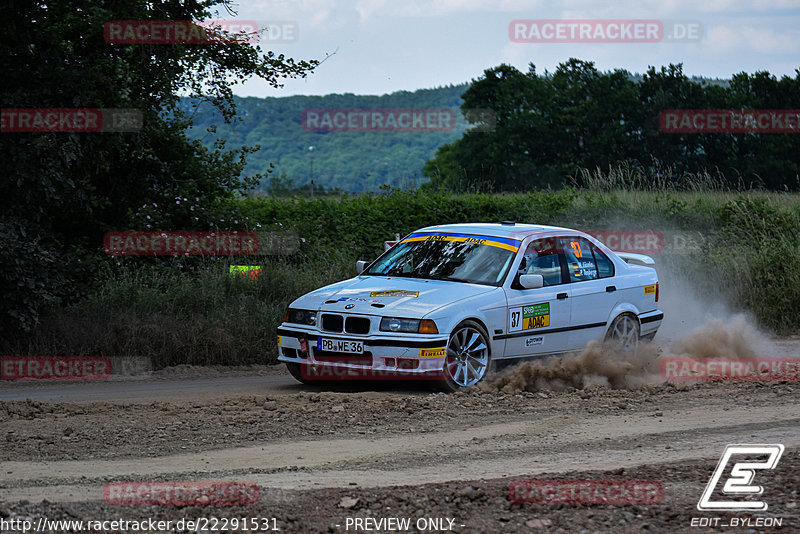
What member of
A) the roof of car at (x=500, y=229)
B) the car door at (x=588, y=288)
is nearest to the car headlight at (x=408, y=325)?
the roof of car at (x=500, y=229)

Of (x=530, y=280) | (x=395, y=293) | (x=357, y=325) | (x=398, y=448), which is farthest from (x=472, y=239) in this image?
(x=398, y=448)

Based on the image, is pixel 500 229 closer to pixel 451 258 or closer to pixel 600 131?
pixel 451 258

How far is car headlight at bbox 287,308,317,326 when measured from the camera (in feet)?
32.8

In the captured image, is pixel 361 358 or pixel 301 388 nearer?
pixel 361 358

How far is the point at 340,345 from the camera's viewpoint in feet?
31.7

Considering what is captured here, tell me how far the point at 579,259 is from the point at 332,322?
3.24 meters

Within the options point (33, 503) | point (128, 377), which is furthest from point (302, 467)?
point (128, 377)

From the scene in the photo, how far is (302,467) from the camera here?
21.6ft

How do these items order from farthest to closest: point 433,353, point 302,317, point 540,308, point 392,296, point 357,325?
point 540,308
point 302,317
point 392,296
point 357,325
point 433,353

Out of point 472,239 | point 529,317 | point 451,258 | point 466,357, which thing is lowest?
point 466,357

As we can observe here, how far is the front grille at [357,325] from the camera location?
9.59m

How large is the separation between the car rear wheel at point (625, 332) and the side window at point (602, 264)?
0.55 m

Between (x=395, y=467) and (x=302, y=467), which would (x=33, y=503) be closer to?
(x=302, y=467)

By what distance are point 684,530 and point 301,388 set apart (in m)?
6.01
